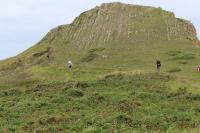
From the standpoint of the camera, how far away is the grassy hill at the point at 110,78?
113ft

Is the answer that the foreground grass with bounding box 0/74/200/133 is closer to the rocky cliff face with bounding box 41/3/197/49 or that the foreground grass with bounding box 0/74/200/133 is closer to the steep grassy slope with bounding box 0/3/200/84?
the steep grassy slope with bounding box 0/3/200/84

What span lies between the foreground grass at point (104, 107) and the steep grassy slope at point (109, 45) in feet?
23.2

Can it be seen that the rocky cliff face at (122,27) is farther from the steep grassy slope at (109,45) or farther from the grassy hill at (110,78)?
the grassy hill at (110,78)

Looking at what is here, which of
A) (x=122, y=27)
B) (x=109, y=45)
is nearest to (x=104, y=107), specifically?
(x=109, y=45)

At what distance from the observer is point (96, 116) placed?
117ft

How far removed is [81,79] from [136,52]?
66.4 feet

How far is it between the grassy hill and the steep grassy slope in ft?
0.45

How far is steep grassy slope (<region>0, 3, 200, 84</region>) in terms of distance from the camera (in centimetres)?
6316

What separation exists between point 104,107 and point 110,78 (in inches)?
551

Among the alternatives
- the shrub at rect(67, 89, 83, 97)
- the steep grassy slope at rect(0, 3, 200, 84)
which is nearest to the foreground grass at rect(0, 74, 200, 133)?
the shrub at rect(67, 89, 83, 97)

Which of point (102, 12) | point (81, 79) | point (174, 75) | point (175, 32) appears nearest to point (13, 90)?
point (81, 79)

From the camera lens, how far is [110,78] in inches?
2104

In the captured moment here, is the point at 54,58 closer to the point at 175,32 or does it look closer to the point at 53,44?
the point at 53,44

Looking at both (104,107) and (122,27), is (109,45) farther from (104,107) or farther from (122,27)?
(104,107)
